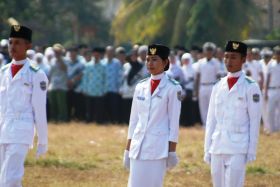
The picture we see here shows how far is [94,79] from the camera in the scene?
78.7 feet

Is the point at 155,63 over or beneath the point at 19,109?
over

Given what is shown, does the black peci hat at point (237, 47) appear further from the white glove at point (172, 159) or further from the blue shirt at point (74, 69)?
the blue shirt at point (74, 69)

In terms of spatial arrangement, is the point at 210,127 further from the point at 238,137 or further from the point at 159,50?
the point at 159,50

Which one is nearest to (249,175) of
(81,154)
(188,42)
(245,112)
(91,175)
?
(91,175)

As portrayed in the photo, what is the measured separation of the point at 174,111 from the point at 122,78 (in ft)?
46.6

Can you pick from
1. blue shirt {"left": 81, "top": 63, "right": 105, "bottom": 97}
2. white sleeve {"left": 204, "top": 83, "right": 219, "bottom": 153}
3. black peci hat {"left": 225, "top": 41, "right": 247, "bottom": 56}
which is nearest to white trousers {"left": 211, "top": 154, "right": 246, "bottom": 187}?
white sleeve {"left": 204, "top": 83, "right": 219, "bottom": 153}

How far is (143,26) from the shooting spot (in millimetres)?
38812

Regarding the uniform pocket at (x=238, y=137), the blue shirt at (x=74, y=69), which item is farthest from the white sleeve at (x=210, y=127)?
the blue shirt at (x=74, y=69)

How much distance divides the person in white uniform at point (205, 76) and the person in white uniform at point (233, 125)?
12026 mm

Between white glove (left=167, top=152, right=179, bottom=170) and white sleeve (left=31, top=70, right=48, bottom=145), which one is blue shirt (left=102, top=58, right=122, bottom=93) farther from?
white glove (left=167, top=152, right=179, bottom=170)

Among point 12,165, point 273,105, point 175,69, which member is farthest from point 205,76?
point 12,165

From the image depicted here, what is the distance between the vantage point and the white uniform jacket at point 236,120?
9.89 meters

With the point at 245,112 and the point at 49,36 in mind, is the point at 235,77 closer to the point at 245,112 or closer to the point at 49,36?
the point at 245,112

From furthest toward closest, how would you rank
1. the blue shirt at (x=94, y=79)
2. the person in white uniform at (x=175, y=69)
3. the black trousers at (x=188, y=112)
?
the black trousers at (x=188, y=112) → the blue shirt at (x=94, y=79) → the person in white uniform at (x=175, y=69)
